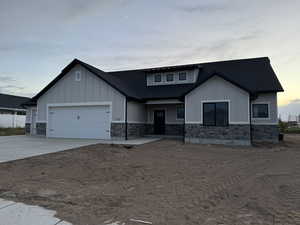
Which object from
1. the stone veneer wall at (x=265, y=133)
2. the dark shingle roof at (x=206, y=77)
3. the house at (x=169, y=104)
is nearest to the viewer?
the house at (x=169, y=104)

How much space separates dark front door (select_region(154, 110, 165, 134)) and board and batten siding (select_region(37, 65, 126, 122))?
419 centimetres

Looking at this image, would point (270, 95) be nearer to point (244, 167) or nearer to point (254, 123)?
point (254, 123)

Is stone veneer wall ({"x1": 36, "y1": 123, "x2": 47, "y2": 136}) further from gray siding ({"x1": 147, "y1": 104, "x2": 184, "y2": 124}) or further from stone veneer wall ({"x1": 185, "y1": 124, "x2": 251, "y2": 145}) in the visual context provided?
stone veneer wall ({"x1": 185, "y1": 124, "x2": 251, "y2": 145})

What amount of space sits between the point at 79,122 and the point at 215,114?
33.1ft

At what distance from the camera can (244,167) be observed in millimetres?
7586

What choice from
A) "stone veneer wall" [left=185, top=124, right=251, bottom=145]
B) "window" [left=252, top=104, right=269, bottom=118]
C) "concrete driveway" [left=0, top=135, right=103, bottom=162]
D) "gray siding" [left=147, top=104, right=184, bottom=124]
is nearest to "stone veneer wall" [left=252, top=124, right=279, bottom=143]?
"window" [left=252, top=104, right=269, bottom=118]

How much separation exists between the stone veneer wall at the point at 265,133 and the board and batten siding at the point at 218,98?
248 cm

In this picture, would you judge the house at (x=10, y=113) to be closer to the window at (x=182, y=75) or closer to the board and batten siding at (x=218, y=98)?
the window at (x=182, y=75)

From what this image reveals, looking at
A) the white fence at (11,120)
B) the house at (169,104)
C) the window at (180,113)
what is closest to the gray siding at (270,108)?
the house at (169,104)

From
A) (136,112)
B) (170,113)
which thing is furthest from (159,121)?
(136,112)

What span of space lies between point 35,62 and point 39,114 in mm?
4635

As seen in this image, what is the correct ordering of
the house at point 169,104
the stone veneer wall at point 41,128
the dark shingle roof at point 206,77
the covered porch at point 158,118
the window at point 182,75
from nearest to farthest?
1. the house at point 169,104
2. the dark shingle roof at point 206,77
3. the covered porch at point 158,118
4. the stone veneer wall at point 41,128
5. the window at point 182,75

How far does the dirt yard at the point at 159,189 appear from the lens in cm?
363

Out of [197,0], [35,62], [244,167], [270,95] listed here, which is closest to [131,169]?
[244,167]
